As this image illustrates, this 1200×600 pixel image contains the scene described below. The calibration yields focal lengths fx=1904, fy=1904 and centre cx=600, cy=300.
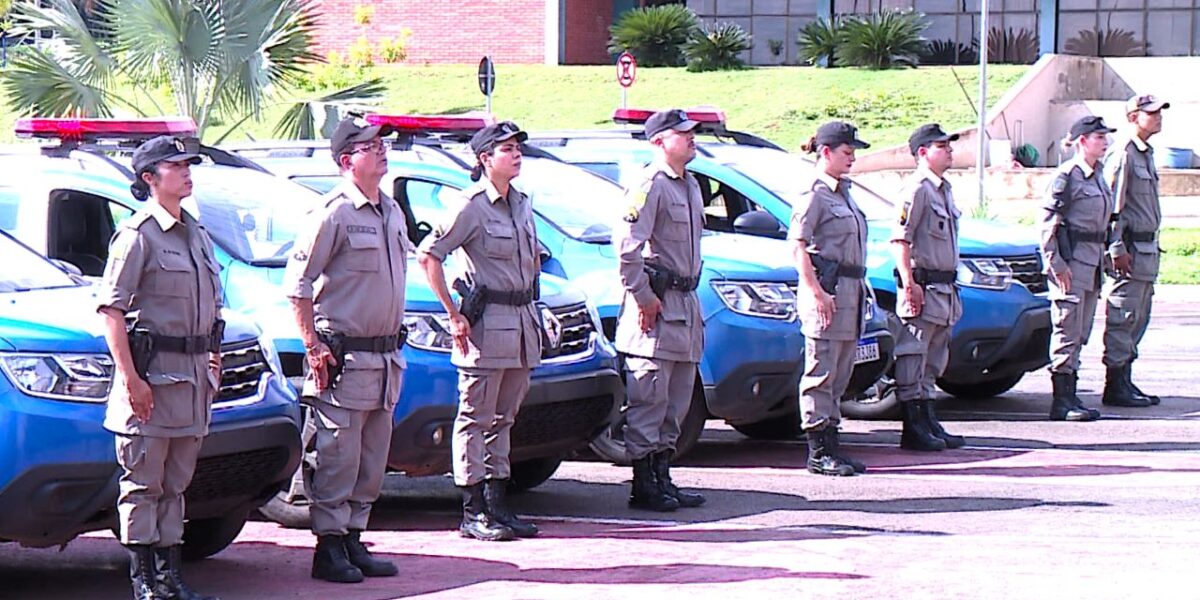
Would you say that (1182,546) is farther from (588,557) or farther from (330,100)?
(330,100)

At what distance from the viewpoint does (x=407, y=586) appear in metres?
7.53

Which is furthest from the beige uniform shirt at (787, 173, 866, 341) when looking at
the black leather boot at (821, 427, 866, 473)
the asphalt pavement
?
the asphalt pavement

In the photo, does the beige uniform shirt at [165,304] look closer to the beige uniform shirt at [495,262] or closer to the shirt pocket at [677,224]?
the beige uniform shirt at [495,262]

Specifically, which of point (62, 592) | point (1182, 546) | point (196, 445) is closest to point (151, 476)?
point (196, 445)

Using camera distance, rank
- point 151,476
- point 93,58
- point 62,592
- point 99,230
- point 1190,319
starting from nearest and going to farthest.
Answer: point 151,476
point 62,592
point 99,230
point 1190,319
point 93,58

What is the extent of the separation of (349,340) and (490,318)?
992mm

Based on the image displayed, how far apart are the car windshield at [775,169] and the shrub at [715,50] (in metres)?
27.8

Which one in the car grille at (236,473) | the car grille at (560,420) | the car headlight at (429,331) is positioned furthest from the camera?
the car grille at (560,420)

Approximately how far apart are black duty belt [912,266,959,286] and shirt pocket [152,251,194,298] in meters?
5.32

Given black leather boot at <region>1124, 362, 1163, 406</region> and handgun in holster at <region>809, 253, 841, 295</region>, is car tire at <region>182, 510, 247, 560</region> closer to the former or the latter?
handgun in holster at <region>809, 253, 841, 295</region>

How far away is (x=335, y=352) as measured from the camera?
7.52 m

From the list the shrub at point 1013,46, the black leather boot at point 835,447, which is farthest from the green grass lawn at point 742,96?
the black leather boot at point 835,447

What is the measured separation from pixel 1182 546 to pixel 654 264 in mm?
2766

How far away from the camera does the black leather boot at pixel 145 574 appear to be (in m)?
6.83
